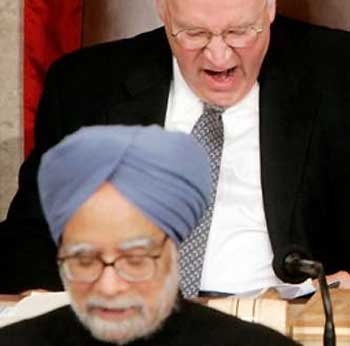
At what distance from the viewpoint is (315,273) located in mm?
1926

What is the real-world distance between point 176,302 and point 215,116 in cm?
97

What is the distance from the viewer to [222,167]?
2.68 meters

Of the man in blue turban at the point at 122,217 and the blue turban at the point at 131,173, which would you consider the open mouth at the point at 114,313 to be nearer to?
the man in blue turban at the point at 122,217

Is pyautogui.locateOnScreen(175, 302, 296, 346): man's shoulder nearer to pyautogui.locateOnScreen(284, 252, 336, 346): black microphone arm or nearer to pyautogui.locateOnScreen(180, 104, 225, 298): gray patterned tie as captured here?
pyautogui.locateOnScreen(284, 252, 336, 346): black microphone arm

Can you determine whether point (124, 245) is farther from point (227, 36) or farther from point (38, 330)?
point (227, 36)

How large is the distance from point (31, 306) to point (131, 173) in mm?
541

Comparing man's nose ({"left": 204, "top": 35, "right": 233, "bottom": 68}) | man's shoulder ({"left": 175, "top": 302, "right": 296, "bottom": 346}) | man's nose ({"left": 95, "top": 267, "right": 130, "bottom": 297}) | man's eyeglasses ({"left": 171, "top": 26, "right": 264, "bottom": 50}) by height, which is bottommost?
man's shoulder ({"left": 175, "top": 302, "right": 296, "bottom": 346})

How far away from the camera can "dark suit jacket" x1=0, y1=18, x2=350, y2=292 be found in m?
2.66

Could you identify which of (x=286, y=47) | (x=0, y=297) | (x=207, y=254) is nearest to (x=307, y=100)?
(x=286, y=47)

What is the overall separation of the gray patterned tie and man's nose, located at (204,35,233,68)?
11 centimetres

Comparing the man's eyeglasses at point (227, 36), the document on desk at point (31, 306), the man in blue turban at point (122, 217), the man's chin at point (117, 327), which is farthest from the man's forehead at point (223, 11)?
the man's chin at point (117, 327)

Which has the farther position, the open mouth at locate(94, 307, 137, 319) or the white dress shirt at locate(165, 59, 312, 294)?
the white dress shirt at locate(165, 59, 312, 294)

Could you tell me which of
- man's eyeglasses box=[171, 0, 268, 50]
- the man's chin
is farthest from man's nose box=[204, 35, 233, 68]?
the man's chin

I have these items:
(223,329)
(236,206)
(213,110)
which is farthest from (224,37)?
(223,329)
